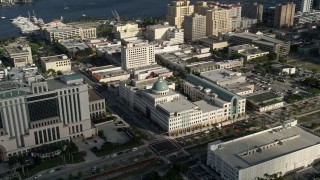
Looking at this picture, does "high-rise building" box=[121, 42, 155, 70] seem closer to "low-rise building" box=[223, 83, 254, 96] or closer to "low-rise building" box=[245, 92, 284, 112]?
"low-rise building" box=[223, 83, 254, 96]

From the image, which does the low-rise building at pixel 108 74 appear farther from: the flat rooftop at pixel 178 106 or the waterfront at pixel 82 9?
the waterfront at pixel 82 9

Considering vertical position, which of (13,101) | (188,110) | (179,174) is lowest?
(179,174)

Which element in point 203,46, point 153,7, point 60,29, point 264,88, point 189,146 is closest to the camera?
point 189,146

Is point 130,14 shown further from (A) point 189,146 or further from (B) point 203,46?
(A) point 189,146

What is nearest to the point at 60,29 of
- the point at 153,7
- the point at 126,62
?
the point at 126,62

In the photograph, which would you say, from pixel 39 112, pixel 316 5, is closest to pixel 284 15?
pixel 316 5

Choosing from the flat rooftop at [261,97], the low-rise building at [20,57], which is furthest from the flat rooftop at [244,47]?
the low-rise building at [20,57]
